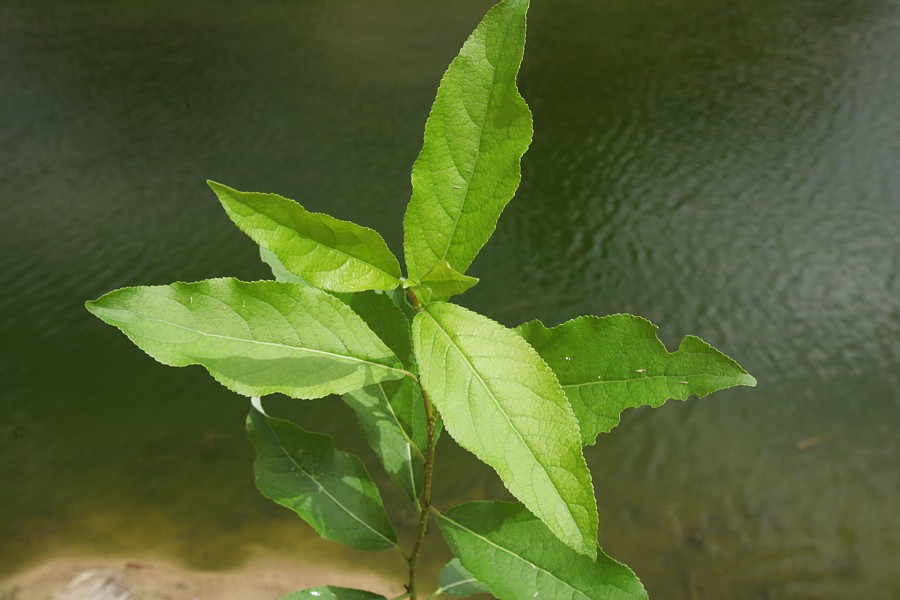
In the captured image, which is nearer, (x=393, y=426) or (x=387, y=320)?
(x=387, y=320)

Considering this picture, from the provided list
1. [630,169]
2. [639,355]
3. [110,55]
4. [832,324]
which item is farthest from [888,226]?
[110,55]

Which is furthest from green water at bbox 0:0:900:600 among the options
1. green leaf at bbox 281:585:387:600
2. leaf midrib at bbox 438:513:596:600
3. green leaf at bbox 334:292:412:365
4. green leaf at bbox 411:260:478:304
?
green leaf at bbox 411:260:478:304

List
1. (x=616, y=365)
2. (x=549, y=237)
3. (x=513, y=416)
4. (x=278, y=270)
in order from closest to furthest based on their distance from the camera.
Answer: (x=513, y=416)
(x=616, y=365)
(x=278, y=270)
(x=549, y=237)

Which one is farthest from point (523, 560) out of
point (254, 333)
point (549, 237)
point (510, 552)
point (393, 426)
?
point (549, 237)

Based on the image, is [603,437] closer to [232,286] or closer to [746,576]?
[746,576]

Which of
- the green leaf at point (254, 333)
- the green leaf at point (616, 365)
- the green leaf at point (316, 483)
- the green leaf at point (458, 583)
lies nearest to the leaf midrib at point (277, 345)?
the green leaf at point (254, 333)

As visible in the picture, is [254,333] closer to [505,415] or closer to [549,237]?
[505,415]
